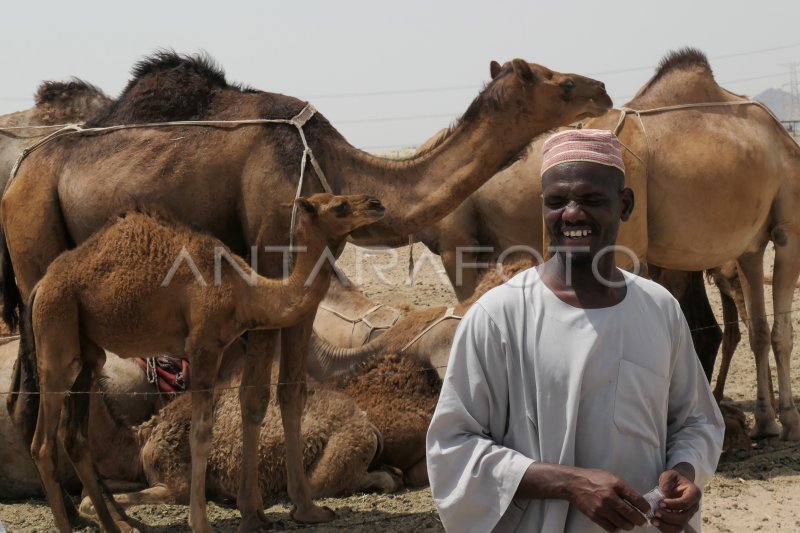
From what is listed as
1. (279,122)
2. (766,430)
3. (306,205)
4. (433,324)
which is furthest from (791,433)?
(279,122)

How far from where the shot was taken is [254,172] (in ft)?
20.3

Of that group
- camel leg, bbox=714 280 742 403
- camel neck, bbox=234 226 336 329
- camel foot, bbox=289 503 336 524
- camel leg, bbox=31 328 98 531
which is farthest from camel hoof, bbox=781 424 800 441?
camel leg, bbox=31 328 98 531

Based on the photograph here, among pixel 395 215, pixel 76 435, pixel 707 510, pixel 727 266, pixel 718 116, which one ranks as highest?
pixel 718 116

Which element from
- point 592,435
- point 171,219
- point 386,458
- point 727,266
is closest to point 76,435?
point 171,219

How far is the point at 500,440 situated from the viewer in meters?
2.77

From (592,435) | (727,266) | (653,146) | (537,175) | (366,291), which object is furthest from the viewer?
(366,291)

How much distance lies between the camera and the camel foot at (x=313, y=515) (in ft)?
19.6

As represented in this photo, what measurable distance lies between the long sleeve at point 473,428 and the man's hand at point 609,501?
179 mm

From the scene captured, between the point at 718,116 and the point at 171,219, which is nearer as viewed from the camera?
the point at 171,219

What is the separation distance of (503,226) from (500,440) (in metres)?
5.92

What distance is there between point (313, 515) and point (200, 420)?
920mm

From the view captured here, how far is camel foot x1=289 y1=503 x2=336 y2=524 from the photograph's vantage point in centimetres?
598

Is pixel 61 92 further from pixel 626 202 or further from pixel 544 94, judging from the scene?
pixel 626 202

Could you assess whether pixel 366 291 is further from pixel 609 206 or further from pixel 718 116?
pixel 609 206
